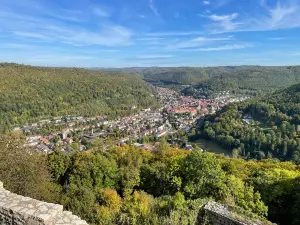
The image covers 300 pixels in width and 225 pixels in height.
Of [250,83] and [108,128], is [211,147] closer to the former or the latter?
[108,128]

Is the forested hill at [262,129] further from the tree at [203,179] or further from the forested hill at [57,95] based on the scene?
the forested hill at [57,95]

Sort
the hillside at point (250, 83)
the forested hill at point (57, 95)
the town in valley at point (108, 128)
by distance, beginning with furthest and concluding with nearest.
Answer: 1. the hillside at point (250, 83)
2. the forested hill at point (57, 95)
3. the town in valley at point (108, 128)

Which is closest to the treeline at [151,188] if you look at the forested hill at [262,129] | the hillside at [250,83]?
the forested hill at [262,129]

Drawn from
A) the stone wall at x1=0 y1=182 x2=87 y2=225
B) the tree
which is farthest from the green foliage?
the tree

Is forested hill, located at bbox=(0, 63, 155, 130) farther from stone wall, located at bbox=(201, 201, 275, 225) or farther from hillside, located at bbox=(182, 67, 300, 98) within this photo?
stone wall, located at bbox=(201, 201, 275, 225)

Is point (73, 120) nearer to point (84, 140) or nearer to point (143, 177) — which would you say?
point (84, 140)

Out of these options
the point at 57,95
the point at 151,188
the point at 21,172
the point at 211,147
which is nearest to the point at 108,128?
the point at 211,147
